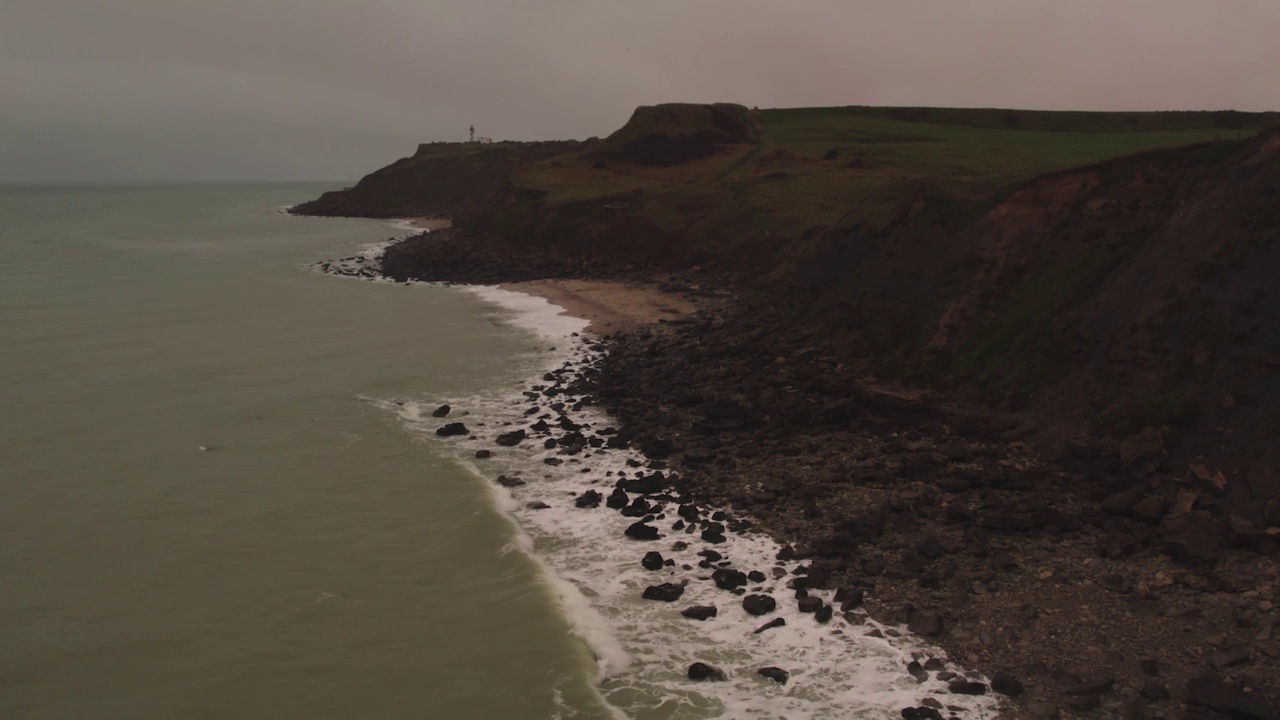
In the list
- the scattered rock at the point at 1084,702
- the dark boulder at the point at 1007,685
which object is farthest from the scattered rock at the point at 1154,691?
the dark boulder at the point at 1007,685

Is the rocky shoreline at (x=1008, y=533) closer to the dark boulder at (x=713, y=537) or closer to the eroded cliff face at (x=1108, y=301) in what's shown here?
the dark boulder at (x=713, y=537)

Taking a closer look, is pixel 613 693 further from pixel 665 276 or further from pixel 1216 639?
pixel 665 276

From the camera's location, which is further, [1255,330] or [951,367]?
[951,367]

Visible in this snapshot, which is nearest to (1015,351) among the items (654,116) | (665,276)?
(665,276)

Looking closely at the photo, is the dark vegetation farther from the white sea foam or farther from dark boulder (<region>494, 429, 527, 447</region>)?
dark boulder (<region>494, 429, 527, 447</region>)

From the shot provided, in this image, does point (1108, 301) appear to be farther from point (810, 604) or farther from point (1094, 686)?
point (1094, 686)
